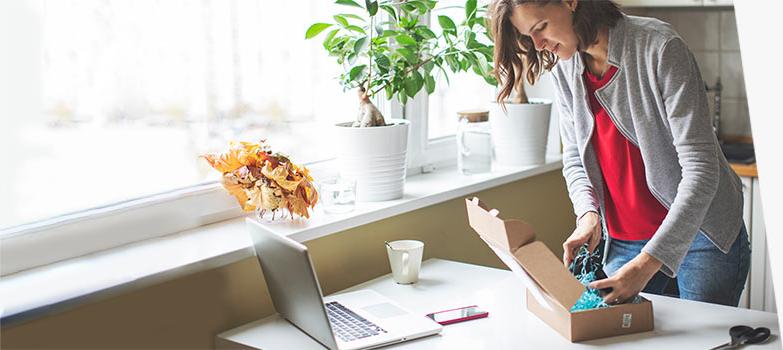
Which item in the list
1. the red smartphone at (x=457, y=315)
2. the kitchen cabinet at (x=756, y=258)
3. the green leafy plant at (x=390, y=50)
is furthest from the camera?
the kitchen cabinet at (x=756, y=258)

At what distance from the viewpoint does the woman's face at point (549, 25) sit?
1826 mm

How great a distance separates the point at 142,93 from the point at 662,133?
1126mm

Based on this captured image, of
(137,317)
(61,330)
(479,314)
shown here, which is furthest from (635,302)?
(61,330)

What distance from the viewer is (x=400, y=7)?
7.55 ft

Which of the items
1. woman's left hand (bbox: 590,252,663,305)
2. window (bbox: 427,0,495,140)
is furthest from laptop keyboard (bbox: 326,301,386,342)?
window (bbox: 427,0,495,140)

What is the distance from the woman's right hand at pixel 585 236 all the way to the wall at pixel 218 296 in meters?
0.50

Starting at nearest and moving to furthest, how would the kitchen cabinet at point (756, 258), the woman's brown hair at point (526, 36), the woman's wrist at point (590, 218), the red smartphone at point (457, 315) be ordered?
1. the red smartphone at point (457, 315)
2. the woman's brown hair at point (526, 36)
3. the woman's wrist at point (590, 218)
4. the kitchen cabinet at point (756, 258)

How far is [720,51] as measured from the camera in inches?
144

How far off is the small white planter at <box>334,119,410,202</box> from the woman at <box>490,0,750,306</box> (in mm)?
344

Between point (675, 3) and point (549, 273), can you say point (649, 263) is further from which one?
point (675, 3)

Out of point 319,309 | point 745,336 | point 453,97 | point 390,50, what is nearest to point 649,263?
point 745,336

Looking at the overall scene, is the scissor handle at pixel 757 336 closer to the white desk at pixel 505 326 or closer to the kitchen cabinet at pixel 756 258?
the white desk at pixel 505 326

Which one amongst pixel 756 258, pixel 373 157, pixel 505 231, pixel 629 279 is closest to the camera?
pixel 505 231

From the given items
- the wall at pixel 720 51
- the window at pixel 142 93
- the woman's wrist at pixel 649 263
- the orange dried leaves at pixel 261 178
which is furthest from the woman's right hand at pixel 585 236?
the wall at pixel 720 51
